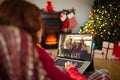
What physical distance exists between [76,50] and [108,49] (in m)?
3.11

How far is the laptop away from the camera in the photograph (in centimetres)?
177

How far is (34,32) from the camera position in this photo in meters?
0.77

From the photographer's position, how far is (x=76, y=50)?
6.05ft

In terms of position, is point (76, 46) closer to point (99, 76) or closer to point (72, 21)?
point (99, 76)

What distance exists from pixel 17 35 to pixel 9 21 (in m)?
0.07

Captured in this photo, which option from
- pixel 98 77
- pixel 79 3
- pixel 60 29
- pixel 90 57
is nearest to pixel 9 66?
pixel 98 77

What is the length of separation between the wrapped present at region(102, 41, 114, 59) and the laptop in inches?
118

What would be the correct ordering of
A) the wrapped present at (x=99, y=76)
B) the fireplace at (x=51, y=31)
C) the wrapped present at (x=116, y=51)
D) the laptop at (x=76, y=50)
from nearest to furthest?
1. the wrapped present at (x=99, y=76)
2. the laptop at (x=76, y=50)
3. the wrapped present at (x=116, y=51)
4. the fireplace at (x=51, y=31)

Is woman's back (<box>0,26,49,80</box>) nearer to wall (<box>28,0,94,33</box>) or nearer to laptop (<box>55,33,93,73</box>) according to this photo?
laptop (<box>55,33,93,73</box>)

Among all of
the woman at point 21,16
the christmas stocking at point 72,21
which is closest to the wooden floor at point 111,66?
the christmas stocking at point 72,21

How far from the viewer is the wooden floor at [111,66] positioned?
380 cm

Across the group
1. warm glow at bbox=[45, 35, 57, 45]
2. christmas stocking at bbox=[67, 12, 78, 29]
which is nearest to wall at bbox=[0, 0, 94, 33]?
christmas stocking at bbox=[67, 12, 78, 29]

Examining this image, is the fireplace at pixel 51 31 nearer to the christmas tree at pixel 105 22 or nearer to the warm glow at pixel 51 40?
the warm glow at pixel 51 40

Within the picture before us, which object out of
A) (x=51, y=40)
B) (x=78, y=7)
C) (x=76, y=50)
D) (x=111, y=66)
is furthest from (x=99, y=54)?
(x=76, y=50)
